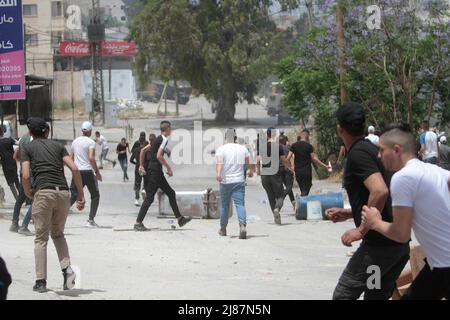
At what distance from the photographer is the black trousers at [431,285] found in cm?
593

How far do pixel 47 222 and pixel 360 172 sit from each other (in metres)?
3.92

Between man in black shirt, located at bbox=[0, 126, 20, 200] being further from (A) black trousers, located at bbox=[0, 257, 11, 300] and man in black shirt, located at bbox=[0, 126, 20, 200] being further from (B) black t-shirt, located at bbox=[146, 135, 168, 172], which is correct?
(A) black trousers, located at bbox=[0, 257, 11, 300]

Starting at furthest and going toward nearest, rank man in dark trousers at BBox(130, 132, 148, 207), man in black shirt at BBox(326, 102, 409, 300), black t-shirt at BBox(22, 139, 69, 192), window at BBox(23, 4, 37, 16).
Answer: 1. window at BBox(23, 4, 37, 16)
2. man in dark trousers at BBox(130, 132, 148, 207)
3. black t-shirt at BBox(22, 139, 69, 192)
4. man in black shirt at BBox(326, 102, 409, 300)

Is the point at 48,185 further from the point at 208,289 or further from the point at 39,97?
the point at 39,97

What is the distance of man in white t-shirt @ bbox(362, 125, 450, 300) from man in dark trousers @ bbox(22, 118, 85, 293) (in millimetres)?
4326

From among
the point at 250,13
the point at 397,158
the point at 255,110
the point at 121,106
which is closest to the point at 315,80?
the point at 397,158

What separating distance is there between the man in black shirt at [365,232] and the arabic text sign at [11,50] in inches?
500

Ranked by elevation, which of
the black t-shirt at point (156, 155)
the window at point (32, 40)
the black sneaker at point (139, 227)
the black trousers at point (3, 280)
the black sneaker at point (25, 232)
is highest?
the window at point (32, 40)

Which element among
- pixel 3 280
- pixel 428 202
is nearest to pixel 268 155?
pixel 428 202

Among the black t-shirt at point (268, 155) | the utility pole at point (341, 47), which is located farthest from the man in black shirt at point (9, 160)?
the utility pole at point (341, 47)

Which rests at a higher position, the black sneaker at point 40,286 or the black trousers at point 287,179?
the black sneaker at point 40,286

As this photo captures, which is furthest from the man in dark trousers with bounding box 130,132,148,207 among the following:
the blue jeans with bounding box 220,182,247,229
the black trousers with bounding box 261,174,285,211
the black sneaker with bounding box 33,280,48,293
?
the black sneaker with bounding box 33,280,48,293

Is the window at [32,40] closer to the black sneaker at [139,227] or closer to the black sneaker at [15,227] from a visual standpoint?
the black sneaker at [15,227]

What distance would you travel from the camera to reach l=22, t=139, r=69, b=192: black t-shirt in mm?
9688
